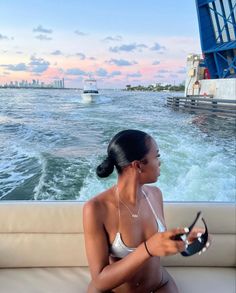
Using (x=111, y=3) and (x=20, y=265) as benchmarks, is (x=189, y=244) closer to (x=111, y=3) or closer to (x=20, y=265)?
(x=20, y=265)

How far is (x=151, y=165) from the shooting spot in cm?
90

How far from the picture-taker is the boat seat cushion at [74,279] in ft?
4.07

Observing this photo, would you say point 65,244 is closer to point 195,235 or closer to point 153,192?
point 153,192

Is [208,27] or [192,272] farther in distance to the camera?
[208,27]

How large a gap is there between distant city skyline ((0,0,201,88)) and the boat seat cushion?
191 cm

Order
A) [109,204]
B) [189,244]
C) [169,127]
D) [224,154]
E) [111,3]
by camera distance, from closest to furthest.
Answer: [189,244] < [109,204] < [111,3] < [224,154] < [169,127]

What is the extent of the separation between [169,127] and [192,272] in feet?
10.2

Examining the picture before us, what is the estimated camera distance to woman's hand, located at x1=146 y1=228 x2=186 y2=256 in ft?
2.18

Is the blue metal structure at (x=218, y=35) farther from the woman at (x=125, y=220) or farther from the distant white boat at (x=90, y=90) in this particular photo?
the woman at (x=125, y=220)

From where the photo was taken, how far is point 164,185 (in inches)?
119

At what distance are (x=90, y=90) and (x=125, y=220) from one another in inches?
109

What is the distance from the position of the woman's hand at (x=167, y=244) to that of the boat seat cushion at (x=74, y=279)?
644 millimetres

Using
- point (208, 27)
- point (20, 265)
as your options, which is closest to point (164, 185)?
point (20, 265)

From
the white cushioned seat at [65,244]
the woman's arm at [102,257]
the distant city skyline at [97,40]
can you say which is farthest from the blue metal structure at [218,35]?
the woman's arm at [102,257]
